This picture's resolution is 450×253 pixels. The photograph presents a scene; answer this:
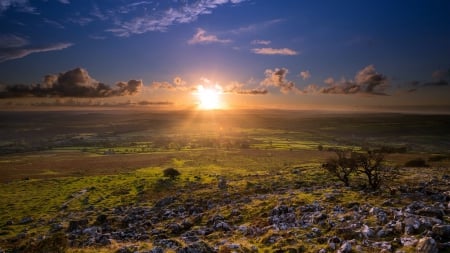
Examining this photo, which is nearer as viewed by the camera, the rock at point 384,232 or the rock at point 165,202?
the rock at point 384,232

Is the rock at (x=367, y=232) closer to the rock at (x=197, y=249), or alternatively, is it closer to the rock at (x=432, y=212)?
the rock at (x=432, y=212)

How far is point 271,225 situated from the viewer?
32094 millimetres

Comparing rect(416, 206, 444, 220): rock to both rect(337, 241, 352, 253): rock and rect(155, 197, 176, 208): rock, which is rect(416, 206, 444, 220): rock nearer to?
rect(337, 241, 352, 253): rock

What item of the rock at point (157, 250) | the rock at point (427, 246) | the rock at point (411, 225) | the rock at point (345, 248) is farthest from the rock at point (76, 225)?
the rock at point (427, 246)

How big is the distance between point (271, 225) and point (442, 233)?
14896 millimetres

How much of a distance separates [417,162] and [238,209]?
73.1 m

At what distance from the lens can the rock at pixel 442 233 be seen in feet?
69.8

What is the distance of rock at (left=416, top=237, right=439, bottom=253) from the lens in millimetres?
19587

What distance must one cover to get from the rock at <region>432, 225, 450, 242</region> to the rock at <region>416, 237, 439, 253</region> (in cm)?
184

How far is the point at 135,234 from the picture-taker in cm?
3469

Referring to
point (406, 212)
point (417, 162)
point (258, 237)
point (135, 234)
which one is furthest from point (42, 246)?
point (417, 162)

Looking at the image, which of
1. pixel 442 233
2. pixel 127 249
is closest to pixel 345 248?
pixel 442 233

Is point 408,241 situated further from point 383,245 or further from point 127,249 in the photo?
point 127,249

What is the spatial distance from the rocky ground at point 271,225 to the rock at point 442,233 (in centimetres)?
6
